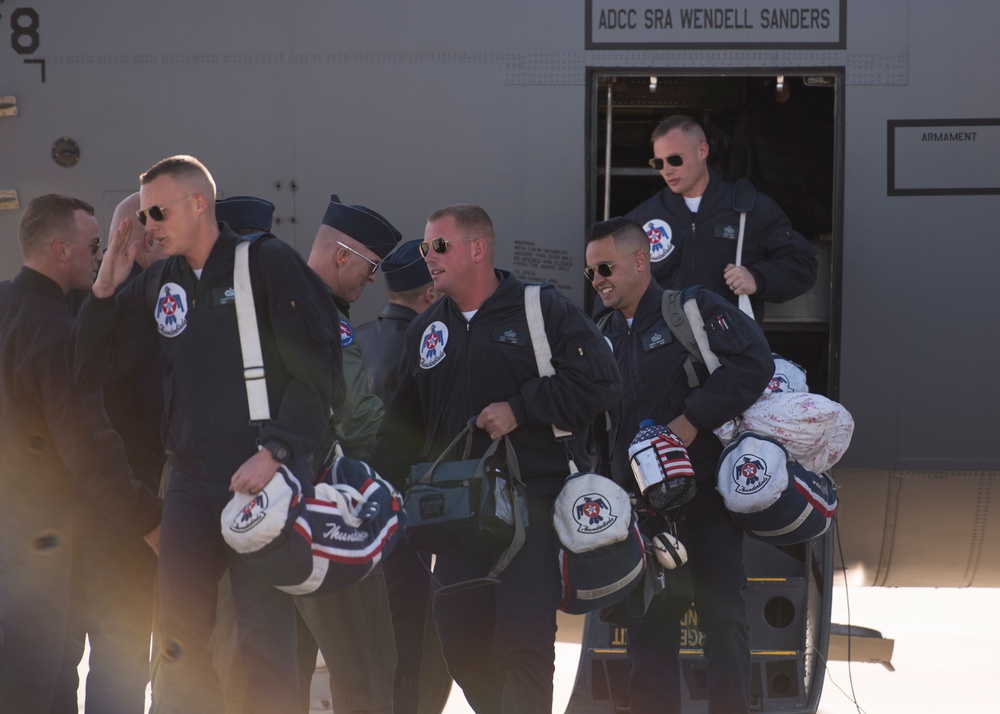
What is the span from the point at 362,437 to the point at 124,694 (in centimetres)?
117

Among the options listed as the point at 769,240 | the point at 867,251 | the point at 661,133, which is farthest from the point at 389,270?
the point at 867,251

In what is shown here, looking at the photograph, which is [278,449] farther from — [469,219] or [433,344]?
[469,219]

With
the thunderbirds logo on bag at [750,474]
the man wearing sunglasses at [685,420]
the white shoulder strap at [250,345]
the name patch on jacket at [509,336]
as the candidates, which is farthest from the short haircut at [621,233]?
the white shoulder strap at [250,345]

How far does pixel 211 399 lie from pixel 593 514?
1.21 meters

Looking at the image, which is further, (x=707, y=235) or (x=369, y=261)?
(x=707, y=235)

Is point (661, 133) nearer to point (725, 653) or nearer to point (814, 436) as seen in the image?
point (814, 436)

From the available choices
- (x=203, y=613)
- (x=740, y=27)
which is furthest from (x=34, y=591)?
(x=740, y=27)

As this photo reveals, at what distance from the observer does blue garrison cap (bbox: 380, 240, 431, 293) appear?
14.3ft

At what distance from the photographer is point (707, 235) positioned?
4.73 meters

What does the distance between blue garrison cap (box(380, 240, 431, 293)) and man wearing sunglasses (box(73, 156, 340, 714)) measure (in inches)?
47.1

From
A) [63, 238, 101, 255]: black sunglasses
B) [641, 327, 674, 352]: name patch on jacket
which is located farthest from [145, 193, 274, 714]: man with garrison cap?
[641, 327, 674, 352]: name patch on jacket

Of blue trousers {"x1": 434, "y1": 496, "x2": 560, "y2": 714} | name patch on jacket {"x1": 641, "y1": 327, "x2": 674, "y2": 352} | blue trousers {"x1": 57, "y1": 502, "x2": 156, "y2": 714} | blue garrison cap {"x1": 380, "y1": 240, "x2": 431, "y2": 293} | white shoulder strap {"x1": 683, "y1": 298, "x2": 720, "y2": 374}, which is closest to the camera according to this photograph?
blue trousers {"x1": 434, "y1": 496, "x2": 560, "y2": 714}

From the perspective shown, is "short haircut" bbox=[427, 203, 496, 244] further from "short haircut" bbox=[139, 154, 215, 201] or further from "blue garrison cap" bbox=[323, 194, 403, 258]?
"short haircut" bbox=[139, 154, 215, 201]

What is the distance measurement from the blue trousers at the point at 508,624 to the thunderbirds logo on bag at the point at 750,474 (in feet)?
→ 2.30
